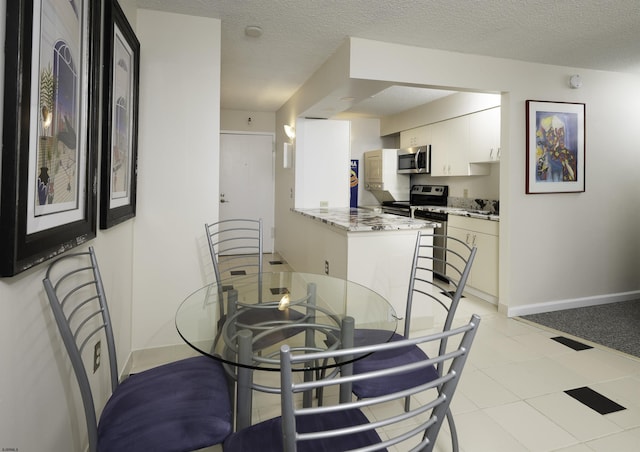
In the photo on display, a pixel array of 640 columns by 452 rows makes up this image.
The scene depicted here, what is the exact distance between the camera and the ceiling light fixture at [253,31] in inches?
108

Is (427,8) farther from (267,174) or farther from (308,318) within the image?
(267,174)

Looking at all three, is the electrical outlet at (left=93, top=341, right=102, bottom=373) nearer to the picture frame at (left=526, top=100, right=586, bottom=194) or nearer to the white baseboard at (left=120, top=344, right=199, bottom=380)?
the white baseboard at (left=120, top=344, right=199, bottom=380)

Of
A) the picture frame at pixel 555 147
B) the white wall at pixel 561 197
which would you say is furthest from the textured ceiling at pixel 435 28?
the picture frame at pixel 555 147

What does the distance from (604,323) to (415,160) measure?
303cm

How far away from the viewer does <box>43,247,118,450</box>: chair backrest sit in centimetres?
109

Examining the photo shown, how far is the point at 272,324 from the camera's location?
1607mm

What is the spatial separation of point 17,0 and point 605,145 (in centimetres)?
453

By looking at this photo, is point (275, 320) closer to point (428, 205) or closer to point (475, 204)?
point (475, 204)

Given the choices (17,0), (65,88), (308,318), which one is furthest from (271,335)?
(17,0)

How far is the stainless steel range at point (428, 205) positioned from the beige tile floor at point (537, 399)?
1.65 metres

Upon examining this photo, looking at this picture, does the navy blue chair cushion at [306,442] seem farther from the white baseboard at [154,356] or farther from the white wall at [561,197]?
the white wall at [561,197]

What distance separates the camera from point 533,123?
3.40 metres

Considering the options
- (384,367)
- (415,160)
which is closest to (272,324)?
(384,367)

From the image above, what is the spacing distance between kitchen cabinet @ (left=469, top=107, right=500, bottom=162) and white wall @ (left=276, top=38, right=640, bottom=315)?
677 millimetres
